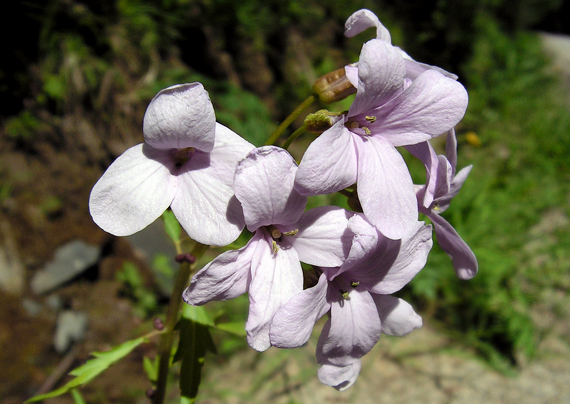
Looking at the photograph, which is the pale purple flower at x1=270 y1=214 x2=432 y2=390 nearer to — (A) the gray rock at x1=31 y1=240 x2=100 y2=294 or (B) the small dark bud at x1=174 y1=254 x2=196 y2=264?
(B) the small dark bud at x1=174 y1=254 x2=196 y2=264

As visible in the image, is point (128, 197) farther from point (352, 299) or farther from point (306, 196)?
point (352, 299)

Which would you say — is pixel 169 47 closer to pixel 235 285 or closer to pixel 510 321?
pixel 235 285

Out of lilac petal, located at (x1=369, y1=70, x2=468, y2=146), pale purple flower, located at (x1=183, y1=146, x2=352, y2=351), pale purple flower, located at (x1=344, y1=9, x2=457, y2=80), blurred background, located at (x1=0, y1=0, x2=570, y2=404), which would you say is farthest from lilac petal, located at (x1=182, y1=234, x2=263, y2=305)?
blurred background, located at (x1=0, y1=0, x2=570, y2=404)

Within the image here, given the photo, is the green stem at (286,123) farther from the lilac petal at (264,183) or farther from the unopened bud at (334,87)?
the lilac petal at (264,183)

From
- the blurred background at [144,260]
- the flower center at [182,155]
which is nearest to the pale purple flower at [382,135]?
the flower center at [182,155]

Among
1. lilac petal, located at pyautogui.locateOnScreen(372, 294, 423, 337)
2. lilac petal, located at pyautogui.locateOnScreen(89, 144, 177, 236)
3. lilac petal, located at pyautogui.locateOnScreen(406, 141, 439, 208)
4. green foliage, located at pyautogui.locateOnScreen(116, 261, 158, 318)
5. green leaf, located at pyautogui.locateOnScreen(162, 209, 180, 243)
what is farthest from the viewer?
green foliage, located at pyautogui.locateOnScreen(116, 261, 158, 318)

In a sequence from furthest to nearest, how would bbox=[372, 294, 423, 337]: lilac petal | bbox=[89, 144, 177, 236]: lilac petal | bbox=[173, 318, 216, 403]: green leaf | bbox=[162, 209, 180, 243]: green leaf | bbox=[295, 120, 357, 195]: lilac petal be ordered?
bbox=[162, 209, 180, 243]: green leaf, bbox=[173, 318, 216, 403]: green leaf, bbox=[372, 294, 423, 337]: lilac petal, bbox=[89, 144, 177, 236]: lilac petal, bbox=[295, 120, 357, 195]: lilac petal

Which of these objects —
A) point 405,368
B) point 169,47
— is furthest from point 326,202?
point 169,47
